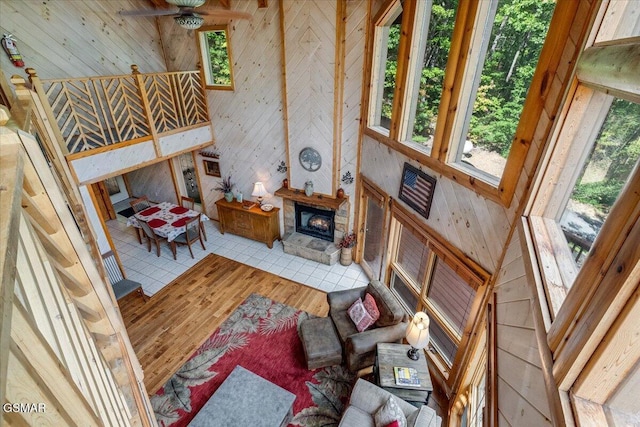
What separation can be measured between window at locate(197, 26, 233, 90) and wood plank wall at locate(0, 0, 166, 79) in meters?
1.32

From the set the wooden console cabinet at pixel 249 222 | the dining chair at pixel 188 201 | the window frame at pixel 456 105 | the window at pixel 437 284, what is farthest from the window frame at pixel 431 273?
the dining chair at pixel 188 201

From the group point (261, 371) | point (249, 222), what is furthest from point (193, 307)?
point (249, 222)

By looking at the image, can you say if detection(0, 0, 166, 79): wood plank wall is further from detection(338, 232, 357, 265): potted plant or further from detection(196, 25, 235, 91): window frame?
detection(338, 232, 357, 265): potted plant

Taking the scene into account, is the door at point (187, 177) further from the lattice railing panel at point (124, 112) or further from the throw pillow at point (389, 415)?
the throw pillow at point (389, 415)

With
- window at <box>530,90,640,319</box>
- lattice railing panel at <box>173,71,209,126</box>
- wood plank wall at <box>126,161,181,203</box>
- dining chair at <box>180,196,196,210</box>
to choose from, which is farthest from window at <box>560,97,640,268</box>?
wood plank wall at <box>126,161,181,203</box>

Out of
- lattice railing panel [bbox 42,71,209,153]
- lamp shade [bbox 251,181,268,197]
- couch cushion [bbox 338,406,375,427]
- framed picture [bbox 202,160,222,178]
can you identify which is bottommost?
couch cushion [bbox 338,406,375,427]

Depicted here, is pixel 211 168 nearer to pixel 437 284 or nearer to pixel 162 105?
pixel 162 105

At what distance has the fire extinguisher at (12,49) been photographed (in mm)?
4711

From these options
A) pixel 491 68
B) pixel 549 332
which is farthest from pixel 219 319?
Result: pixel 491 68

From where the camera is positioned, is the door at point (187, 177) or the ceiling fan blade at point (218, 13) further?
the door at point (187, 177)

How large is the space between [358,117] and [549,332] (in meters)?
4.26

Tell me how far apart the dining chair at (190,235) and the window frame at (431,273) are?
4.16 metres

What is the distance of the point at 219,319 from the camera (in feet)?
16.1

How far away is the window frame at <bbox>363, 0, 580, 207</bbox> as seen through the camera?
1.98 meters
